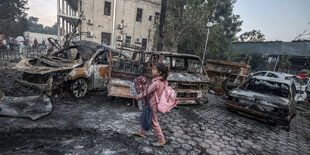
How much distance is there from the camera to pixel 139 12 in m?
17.8

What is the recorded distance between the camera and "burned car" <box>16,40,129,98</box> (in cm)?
456

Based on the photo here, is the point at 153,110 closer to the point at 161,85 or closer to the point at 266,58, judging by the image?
the point at 161,85

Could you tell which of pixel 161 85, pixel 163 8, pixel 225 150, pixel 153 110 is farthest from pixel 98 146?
pixel 163 8

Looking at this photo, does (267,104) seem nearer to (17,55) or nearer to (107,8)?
(107,8)

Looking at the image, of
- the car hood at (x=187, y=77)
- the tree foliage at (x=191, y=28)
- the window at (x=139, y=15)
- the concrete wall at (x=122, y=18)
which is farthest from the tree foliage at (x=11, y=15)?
the car hood at (x=187, y=77)

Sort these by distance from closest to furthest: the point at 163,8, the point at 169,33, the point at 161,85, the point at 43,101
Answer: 1. the point at 161,85
2. the point at 43,101
3. the point at 163,8
4. the point at 169,33

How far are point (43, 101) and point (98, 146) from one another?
258 cm

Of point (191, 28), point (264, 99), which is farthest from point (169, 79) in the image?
point (191, 28)

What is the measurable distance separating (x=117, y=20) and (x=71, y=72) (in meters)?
13.7

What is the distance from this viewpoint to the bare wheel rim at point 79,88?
4.98 meters

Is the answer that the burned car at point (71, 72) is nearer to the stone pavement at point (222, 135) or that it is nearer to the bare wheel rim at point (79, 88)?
the bare wheel rim at point (79, 88)

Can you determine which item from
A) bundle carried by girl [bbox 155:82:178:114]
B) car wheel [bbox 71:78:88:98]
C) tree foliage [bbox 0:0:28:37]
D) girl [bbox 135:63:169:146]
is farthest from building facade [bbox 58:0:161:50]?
tree foliage [bbox 0:0:28:37]

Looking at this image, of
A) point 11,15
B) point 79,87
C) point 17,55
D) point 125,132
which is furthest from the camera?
point 11,15

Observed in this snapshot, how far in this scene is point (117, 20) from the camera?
1684 cm
